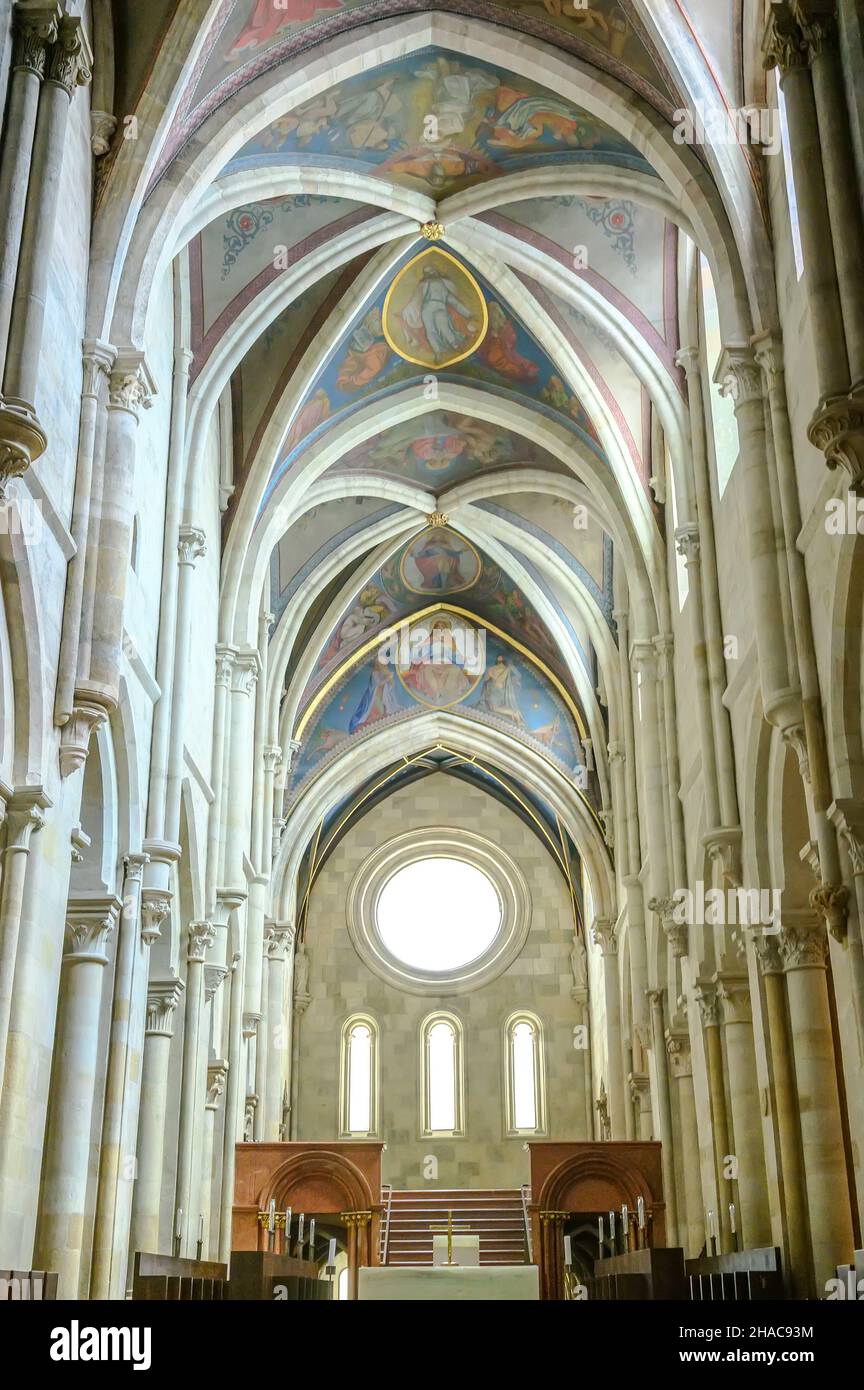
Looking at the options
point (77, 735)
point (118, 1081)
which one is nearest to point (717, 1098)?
point (118, 1081)

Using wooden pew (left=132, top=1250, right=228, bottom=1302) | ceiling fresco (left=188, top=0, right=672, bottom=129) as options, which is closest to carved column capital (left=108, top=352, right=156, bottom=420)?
ceiling fresco (left=188, top=0, right=672, bottom=129)

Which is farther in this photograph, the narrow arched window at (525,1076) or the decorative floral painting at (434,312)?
the narrow arched window at (525,1076)

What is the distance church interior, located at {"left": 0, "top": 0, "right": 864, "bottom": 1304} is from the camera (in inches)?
453

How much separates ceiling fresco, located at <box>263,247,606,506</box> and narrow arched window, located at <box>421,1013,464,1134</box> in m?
15.7

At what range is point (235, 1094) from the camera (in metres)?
20.5

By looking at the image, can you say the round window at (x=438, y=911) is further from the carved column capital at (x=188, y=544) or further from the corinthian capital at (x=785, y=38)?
the corinthian capital at (x=785, y=38)

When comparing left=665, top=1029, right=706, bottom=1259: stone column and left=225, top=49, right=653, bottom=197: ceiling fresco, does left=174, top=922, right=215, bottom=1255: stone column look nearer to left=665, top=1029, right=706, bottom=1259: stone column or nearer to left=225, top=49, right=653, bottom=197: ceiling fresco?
left=665, top=1029, right=706, bottom=1259: stone column

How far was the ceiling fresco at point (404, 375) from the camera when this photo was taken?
21234 millimetres

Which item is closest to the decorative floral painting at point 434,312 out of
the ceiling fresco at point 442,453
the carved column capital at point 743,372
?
the ceiling fresco at point 442,453

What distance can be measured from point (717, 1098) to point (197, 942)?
6.14 metres

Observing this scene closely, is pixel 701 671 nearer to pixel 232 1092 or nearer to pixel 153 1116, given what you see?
pixel 153 1116

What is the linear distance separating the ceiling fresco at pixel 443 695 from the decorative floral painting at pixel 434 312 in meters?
8.93

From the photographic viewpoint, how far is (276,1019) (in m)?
28.3
